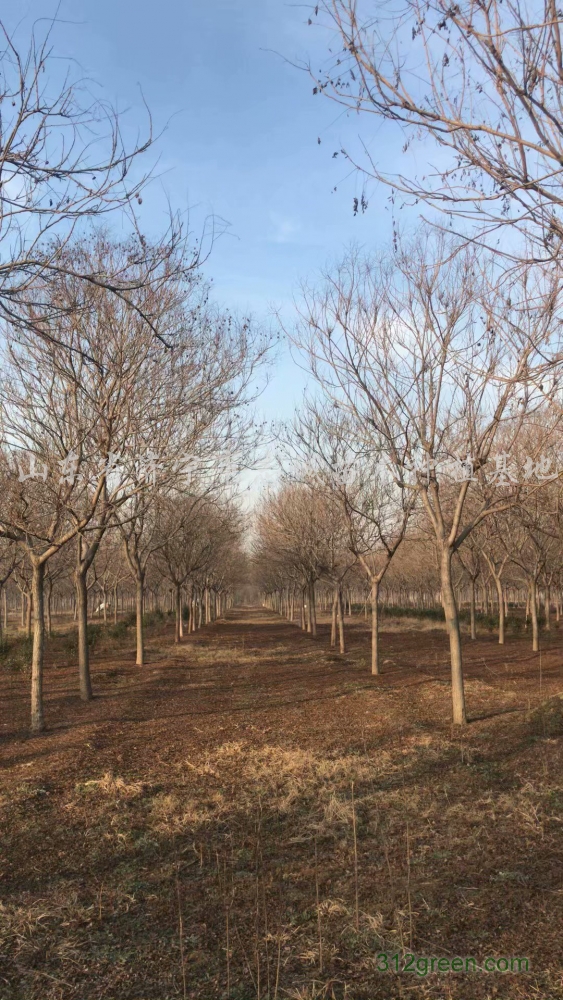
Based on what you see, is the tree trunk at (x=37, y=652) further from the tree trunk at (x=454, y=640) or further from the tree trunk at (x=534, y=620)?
the tree trunk at (x=534, y=620)

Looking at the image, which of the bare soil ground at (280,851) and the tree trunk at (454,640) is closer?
the bare soil ground at (280,851)

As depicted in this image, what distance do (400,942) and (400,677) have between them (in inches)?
402

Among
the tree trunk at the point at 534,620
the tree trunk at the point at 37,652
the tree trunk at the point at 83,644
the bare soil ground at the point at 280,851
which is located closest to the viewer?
the bare soil ground at the point at 280,851

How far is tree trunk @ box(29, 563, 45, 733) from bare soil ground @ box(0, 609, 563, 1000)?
27 centimetres

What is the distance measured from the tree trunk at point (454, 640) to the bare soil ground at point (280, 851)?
0.27m

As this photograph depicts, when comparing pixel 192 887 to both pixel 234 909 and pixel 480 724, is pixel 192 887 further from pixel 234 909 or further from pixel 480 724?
pixel 480 724

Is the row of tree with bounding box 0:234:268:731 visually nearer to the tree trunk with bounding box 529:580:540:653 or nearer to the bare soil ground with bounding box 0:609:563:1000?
the bare soil ground with bounding box 0:609:563:1000

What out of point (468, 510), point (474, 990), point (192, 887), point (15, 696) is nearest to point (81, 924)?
point (192, 887)

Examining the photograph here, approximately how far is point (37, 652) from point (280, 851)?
4889 millimetres

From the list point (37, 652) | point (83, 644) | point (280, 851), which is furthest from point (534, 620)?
point (280, 851)

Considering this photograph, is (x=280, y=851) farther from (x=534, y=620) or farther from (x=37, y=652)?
(x=534, y=620)

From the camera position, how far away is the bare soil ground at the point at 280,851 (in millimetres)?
3170

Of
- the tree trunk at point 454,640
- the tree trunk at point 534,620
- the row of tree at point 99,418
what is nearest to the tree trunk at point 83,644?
the row of tree at point 99,418

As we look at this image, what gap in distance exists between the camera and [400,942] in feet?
10.8
